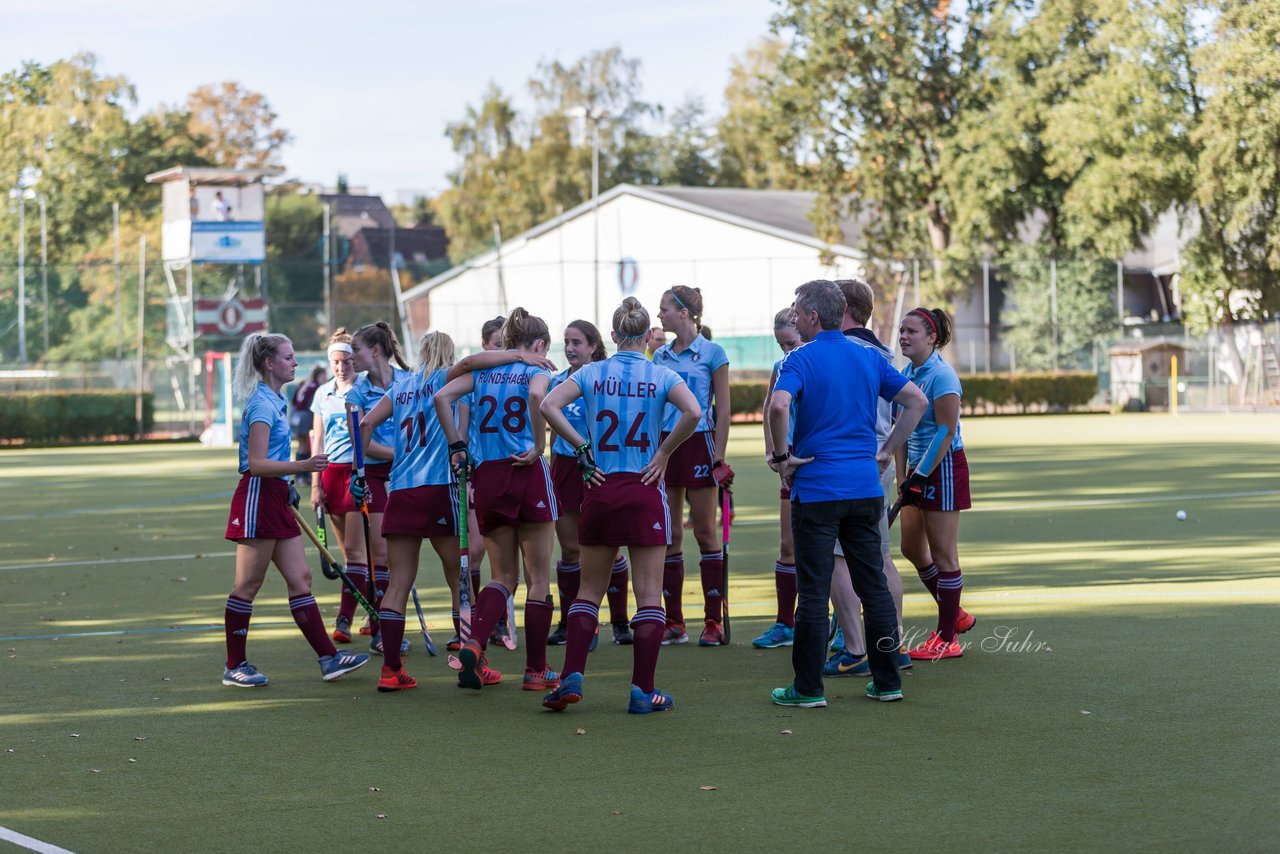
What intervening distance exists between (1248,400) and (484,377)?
40.3 m

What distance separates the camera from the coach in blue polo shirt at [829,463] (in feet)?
22.6

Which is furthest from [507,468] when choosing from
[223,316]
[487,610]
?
[223,316]

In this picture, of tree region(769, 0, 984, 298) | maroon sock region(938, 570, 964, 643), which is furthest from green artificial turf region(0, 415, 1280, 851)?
tree region(769, 0, 984, 298)

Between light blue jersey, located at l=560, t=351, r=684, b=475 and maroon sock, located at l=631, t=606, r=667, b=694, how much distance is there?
675 mm

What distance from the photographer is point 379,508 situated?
29.7 ft

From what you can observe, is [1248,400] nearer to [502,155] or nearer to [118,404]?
[118,404]

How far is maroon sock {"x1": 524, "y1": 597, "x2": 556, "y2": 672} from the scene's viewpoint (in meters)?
7.47

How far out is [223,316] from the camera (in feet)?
140

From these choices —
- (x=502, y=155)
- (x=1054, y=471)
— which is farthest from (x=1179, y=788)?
(x=502, y=155)

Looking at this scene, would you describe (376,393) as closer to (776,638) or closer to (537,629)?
(537,629)

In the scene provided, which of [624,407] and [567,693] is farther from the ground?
[624,407]

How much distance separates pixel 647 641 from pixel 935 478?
198 centimetres

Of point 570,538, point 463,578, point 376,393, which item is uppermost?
point 376,393

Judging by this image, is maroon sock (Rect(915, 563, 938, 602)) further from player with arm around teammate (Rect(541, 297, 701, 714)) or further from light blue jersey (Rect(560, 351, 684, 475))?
light blue jersey (Rect(560, 351, 684, 475))
